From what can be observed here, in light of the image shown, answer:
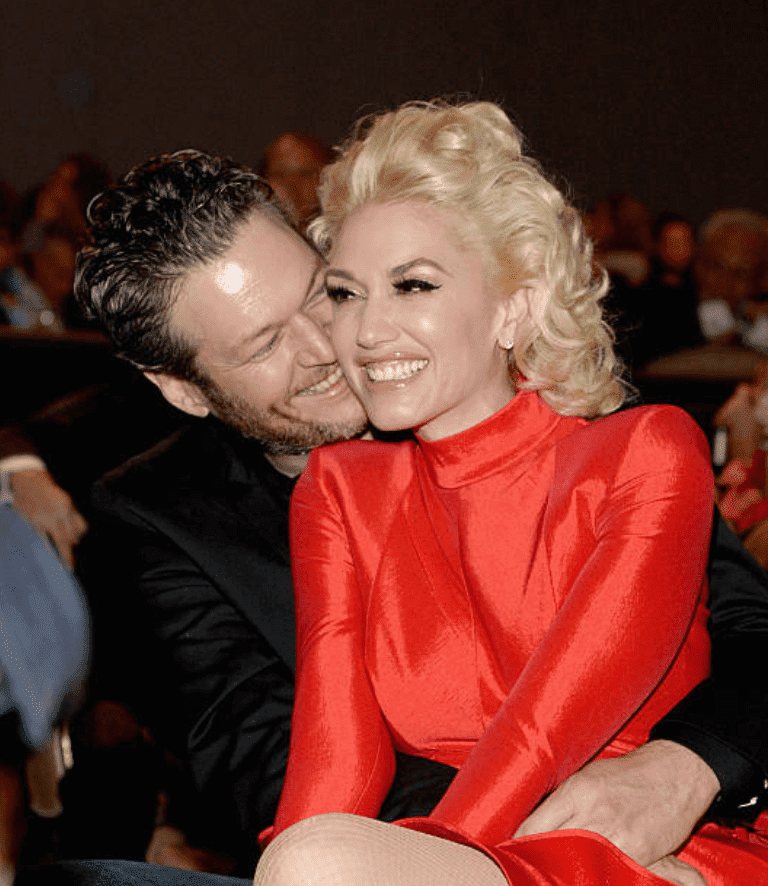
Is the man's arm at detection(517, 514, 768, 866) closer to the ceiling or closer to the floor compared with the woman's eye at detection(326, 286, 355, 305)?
closer to the floor

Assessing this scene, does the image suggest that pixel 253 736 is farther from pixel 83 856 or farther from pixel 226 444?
pixel 83 856

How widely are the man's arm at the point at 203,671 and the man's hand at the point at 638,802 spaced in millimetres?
505

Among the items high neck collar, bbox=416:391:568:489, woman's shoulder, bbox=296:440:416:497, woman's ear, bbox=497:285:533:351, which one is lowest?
woman's shoulder, bbox=296:440:416:497

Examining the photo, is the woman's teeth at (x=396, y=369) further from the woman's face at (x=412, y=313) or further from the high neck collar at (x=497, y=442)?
the high neck collar at (x=497, y=442)

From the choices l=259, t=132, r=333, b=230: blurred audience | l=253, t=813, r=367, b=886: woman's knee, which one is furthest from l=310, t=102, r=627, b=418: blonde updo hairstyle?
l=259, t=132, r=333, b=230: blurred audience

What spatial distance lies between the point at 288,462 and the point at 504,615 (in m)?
0.67

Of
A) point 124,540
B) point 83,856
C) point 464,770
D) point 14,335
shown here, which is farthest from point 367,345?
point 14,335

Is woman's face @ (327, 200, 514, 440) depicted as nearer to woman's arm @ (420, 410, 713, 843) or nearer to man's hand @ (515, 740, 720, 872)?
woman's arm @ (420, 410, 713, 843)

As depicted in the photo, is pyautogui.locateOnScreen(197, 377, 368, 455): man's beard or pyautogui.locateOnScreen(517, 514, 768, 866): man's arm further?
pyautogui.locateOnScreen(197, 377, 368, 455): man's beard

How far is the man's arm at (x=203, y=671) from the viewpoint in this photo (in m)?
1.63

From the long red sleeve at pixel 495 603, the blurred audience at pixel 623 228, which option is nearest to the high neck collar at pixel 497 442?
the long red sleeve at pixel 495 603

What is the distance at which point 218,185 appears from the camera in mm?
1905

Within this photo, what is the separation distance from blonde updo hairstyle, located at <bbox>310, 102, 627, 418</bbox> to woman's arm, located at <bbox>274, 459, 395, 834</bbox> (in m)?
0.39

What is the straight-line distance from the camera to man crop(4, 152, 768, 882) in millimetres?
1688
